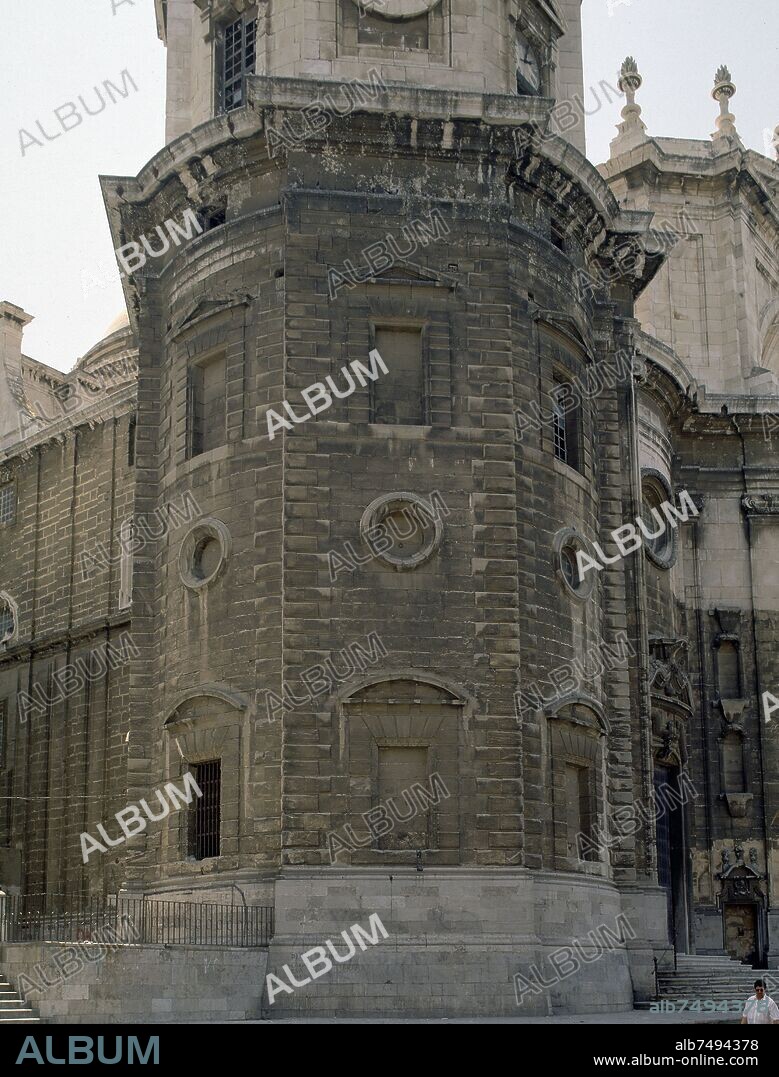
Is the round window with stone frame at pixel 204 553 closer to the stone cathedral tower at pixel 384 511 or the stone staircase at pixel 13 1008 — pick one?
the stone cathedral tower at pixel 384 511

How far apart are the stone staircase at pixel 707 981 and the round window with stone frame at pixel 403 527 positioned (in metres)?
10.6

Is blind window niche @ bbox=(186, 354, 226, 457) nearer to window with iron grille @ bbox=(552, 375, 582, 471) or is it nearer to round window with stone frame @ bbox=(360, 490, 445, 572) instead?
round window with stone frame @ bbox=(360, 490, 445, 572)

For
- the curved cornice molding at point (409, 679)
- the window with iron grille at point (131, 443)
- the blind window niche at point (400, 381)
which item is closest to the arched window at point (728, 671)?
the curved cornice molding at point (409, 679)

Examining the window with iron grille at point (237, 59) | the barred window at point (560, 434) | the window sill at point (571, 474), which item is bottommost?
the window sill at point (571, 474)

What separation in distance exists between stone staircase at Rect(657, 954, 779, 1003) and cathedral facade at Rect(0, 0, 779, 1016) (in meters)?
0.64

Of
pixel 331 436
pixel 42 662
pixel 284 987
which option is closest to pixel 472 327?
pixel 331 436

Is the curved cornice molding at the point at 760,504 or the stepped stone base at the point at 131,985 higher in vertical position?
the curved cornice molding at the point at 760,504

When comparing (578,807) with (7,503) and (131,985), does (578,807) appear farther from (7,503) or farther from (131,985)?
(7,503)

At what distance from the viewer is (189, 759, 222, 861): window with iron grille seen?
2922 cm

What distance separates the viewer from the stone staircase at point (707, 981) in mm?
32156

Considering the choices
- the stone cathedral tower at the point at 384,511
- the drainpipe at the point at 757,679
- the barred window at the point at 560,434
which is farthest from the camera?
the drainpipe at the point at 757,679

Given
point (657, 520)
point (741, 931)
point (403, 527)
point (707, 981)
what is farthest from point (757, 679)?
point (403, 527)

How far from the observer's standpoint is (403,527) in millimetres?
29656

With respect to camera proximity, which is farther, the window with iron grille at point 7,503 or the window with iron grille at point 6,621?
the window with iron grille at point 7,503
